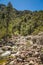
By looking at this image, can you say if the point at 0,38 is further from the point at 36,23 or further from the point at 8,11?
the point at 36,23

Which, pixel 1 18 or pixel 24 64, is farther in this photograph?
pixel 1 18

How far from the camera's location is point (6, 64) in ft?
89.7

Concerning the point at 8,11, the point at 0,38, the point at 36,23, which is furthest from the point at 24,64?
the point at 36,23

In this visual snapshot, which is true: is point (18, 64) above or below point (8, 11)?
below

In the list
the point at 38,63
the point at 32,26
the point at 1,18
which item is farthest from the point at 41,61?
the point at 1,18

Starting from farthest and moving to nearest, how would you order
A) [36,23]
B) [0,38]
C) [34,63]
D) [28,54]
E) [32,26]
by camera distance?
1. [36,23]
2. [32,26]
3. [0,38]
4. [28,54]
5. [34,63]

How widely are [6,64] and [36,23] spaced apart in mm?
54110

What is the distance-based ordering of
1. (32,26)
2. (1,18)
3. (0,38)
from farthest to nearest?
(1,18) < (32,26) < (0,38)

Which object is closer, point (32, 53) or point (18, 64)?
point (18, 64)

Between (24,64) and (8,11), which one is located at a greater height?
(8,11)

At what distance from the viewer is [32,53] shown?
30.4 m

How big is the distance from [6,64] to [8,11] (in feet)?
127

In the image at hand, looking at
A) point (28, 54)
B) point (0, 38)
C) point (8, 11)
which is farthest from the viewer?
point (8, 11)

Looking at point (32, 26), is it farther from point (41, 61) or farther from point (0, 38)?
point (41, 61)
